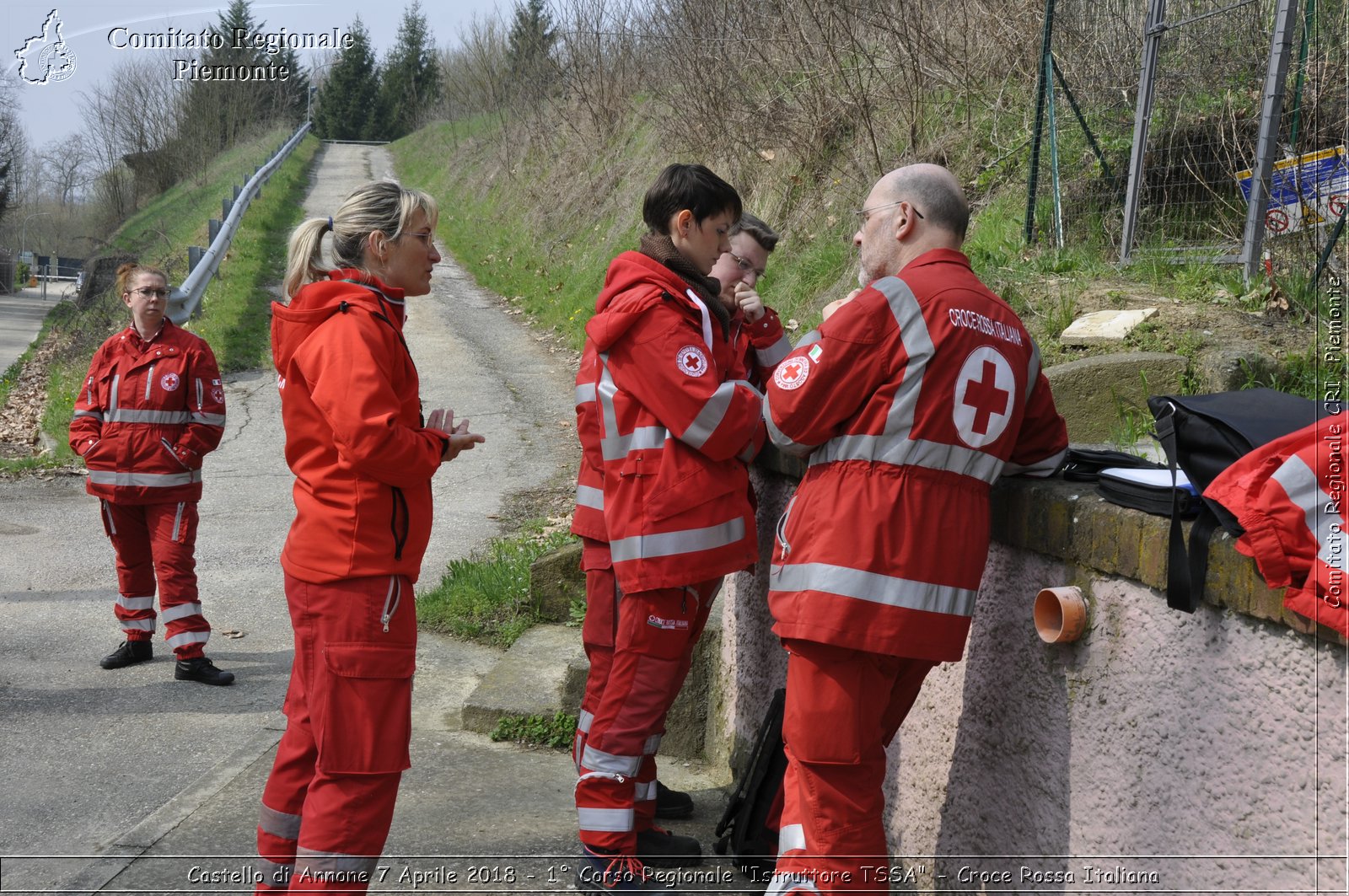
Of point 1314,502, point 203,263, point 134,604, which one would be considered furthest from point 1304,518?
point 203,263

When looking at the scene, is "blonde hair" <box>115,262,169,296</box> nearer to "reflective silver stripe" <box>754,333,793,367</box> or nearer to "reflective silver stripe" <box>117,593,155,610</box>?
"reflective silver stripe" <box>117,593,155,610</box>

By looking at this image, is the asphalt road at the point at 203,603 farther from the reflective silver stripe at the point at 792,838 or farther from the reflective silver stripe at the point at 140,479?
the reflective silver stripe at the point at 792,838

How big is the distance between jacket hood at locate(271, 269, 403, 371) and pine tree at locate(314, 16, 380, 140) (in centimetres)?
6116

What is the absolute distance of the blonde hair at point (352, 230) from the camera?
121 inches

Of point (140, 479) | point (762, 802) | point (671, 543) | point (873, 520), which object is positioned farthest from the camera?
→ point (140, 479)

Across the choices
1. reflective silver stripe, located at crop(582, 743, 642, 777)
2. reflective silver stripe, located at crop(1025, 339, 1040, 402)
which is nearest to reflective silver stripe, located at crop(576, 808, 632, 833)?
reflective silver stripe, located at crop(582, 743, 642, 777)

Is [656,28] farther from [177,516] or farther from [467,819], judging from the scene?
[467,819]

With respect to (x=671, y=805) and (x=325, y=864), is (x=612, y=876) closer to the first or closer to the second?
(x=671, y=805)

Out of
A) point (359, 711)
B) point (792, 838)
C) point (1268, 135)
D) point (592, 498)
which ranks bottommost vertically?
point (792, 838)

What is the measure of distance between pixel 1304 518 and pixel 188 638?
5.33 meters

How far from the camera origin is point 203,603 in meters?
7.12

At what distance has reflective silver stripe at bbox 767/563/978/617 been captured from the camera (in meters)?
2.53

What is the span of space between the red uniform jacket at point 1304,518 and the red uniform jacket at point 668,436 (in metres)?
1.44

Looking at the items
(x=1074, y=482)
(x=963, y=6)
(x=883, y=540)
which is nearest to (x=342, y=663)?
(x=883, y=540)
